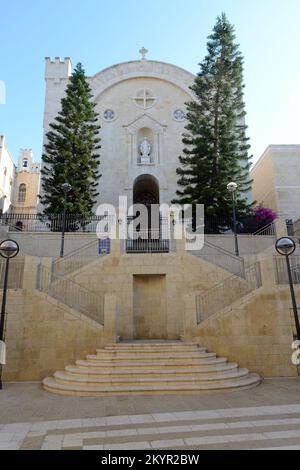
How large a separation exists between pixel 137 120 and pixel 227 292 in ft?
53.1

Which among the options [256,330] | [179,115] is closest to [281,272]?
[256,330]

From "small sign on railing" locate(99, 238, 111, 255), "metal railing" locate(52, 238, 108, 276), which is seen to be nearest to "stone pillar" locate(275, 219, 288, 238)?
"small sign on railing" locate(99, 238, 111, 255)

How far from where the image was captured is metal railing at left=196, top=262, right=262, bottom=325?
9782 millimetres

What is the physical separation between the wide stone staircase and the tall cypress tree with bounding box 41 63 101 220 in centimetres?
1054

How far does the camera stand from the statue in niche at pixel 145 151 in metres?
21.5

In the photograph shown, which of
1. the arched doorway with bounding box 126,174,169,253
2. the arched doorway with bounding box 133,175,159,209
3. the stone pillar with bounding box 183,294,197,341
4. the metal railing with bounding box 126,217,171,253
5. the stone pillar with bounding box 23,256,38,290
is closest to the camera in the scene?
the stone pillar with bounding box 183,294,197,341

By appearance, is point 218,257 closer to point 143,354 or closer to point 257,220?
point 143,354

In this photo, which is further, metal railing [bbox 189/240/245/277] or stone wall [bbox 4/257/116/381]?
metal railing [bbox 189/240/245/277]

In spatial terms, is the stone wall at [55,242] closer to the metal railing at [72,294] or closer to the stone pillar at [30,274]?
the metal railing at [72,294]

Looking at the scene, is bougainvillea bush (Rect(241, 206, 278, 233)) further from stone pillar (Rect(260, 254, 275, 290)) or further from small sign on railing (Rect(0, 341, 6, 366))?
small sign on railing (Rect(0, 341, 6, 366))

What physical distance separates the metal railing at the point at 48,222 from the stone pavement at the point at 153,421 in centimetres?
1002

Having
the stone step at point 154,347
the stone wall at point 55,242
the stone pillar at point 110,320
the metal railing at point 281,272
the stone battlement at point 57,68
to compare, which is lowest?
the stone step at point 154,347

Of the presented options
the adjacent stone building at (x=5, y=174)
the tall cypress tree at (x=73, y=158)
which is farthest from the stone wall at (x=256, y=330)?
the adjacent stone building at (x=5, y=174)

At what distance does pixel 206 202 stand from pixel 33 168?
43.5 metres
